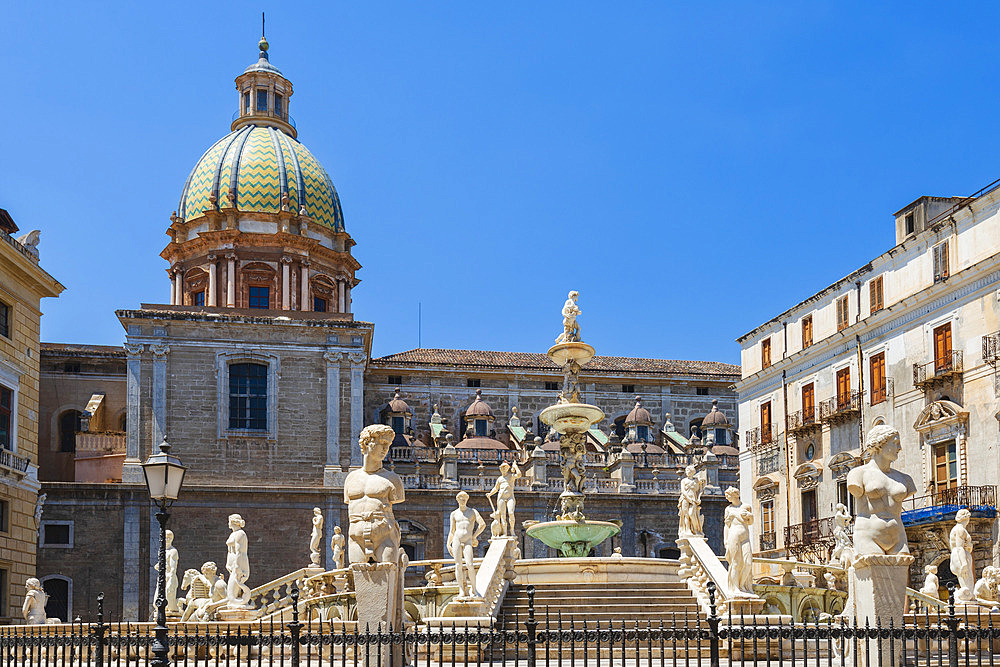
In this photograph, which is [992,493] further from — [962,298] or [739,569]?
[739,569]

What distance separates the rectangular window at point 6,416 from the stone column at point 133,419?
458 inches

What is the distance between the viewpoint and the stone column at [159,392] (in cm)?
4009

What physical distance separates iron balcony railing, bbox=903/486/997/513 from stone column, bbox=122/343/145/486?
23.6m

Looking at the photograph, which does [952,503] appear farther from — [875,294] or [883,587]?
[883,587]

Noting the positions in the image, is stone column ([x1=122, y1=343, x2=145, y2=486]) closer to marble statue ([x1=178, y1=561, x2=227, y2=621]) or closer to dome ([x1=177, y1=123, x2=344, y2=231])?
dome ([x1=177, y1=123, x2=344, y2=231])

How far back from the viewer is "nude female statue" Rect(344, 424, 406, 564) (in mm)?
12586

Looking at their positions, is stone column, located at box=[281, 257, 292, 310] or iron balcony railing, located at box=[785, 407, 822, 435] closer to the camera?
iron balcony railing, located at box=[785, 407, 822, 435]

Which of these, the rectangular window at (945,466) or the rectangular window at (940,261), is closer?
the rectangular window at (945,466)

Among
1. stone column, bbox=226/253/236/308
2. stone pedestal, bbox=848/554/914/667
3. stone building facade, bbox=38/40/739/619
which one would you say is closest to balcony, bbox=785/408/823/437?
stone building facade, bbox=38/40/739/619

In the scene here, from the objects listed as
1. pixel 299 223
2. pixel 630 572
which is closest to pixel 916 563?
pixel 630 572

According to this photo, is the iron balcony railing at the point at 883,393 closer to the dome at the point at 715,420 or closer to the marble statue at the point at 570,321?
the marble statue at the point at 570,321

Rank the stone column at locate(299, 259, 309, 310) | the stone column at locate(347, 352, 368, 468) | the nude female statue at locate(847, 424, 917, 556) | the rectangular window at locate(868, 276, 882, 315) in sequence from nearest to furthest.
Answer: the nude female statue at locate(847, 424, 917, 556), the rectangular window at locate(868, 276, 882, 315), the stone column at locate(347, 352, 368, 468), the stone column at locate(299, 259, 309, 310)

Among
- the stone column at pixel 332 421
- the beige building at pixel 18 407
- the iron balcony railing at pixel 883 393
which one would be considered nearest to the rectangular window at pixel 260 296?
the stone column at pixel 332 421

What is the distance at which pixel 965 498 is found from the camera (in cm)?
2884
